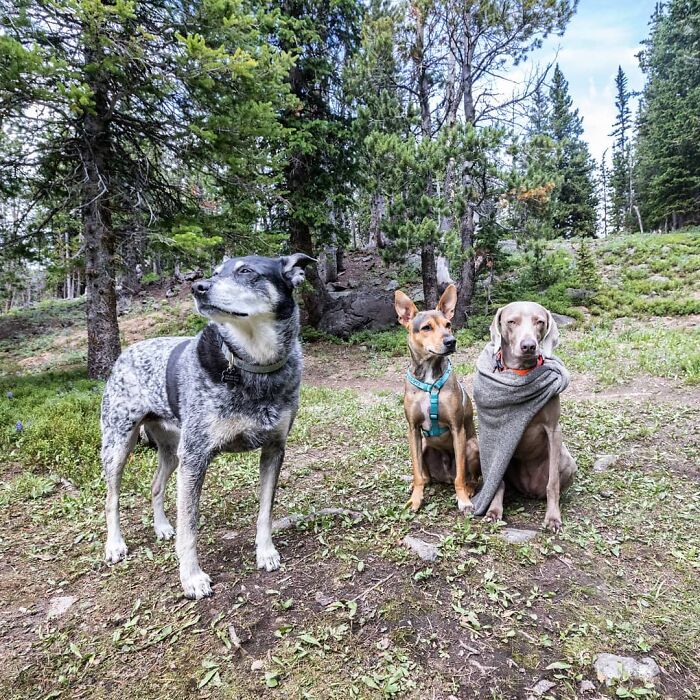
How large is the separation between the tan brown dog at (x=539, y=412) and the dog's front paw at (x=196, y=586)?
2.30m

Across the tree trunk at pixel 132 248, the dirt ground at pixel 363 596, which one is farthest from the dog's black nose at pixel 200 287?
the tree trunk at pixel 132 248

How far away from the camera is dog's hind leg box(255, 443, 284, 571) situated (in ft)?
10.9

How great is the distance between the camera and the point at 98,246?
8.78m

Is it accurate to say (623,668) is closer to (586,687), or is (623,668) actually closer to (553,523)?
(586,687)

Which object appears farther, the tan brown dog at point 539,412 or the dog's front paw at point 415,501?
the dog's front paw at point 415,501

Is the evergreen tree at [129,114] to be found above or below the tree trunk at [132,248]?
above

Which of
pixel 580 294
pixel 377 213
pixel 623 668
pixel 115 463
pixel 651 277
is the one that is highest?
pixel 377 213

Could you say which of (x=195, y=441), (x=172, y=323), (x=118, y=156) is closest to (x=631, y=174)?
(x=172, y=323)

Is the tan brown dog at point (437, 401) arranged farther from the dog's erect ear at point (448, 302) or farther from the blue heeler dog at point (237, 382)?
the blue heeler dog at point (237, 382)

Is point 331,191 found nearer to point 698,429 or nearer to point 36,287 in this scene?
point 698,429

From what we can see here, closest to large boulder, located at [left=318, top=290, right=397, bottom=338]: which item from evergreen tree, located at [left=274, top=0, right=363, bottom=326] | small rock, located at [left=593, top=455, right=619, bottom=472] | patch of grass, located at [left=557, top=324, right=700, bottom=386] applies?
evergreen tree, located at [left=274, top=0, right=363, bottom=326]

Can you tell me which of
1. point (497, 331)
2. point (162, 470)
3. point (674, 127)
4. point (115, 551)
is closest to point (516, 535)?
point (497, 331)

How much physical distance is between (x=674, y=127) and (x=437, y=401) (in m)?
35.4

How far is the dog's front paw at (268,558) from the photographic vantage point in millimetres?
3297
